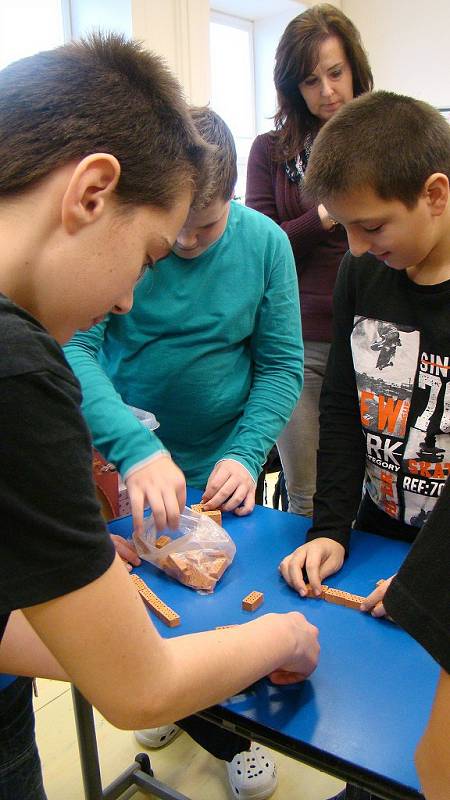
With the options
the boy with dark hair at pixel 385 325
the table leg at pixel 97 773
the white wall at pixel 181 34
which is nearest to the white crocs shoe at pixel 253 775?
the table leg at pixel 97 773

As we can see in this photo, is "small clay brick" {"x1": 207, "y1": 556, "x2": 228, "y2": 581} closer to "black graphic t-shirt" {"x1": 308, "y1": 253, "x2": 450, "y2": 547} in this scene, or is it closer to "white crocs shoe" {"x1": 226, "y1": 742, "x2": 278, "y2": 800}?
"black graphic t-shirt" {"x1": 308, "y1": 253, "x2": 450, "y2": 547}

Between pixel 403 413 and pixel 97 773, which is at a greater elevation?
pixel 403 413

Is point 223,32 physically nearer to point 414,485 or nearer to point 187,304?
point 187,304

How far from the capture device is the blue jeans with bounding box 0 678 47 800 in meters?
0.94

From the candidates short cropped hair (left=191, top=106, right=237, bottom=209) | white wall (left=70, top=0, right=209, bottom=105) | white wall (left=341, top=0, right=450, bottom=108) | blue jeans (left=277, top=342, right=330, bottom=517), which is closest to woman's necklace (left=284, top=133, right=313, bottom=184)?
blue jeans (left=277, top=342, right=330, bottom=517)

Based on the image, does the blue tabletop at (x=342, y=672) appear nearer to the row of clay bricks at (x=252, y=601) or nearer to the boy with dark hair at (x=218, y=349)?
the row of clay bricks at (x=252, y=601)

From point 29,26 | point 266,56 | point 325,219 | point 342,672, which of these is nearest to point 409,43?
point 266,56

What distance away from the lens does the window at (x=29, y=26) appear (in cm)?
260

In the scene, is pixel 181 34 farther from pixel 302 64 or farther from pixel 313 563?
pixel 313 563

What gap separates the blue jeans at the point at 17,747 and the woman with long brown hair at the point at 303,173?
47.0 inches

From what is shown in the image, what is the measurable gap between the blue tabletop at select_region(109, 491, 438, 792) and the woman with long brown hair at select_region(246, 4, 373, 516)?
89cm

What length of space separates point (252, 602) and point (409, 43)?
14.1 feet

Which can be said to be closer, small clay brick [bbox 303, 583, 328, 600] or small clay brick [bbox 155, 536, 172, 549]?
small clay brick [bbox 303, 583, 328, 600]

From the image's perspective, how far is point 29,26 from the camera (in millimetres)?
2721
